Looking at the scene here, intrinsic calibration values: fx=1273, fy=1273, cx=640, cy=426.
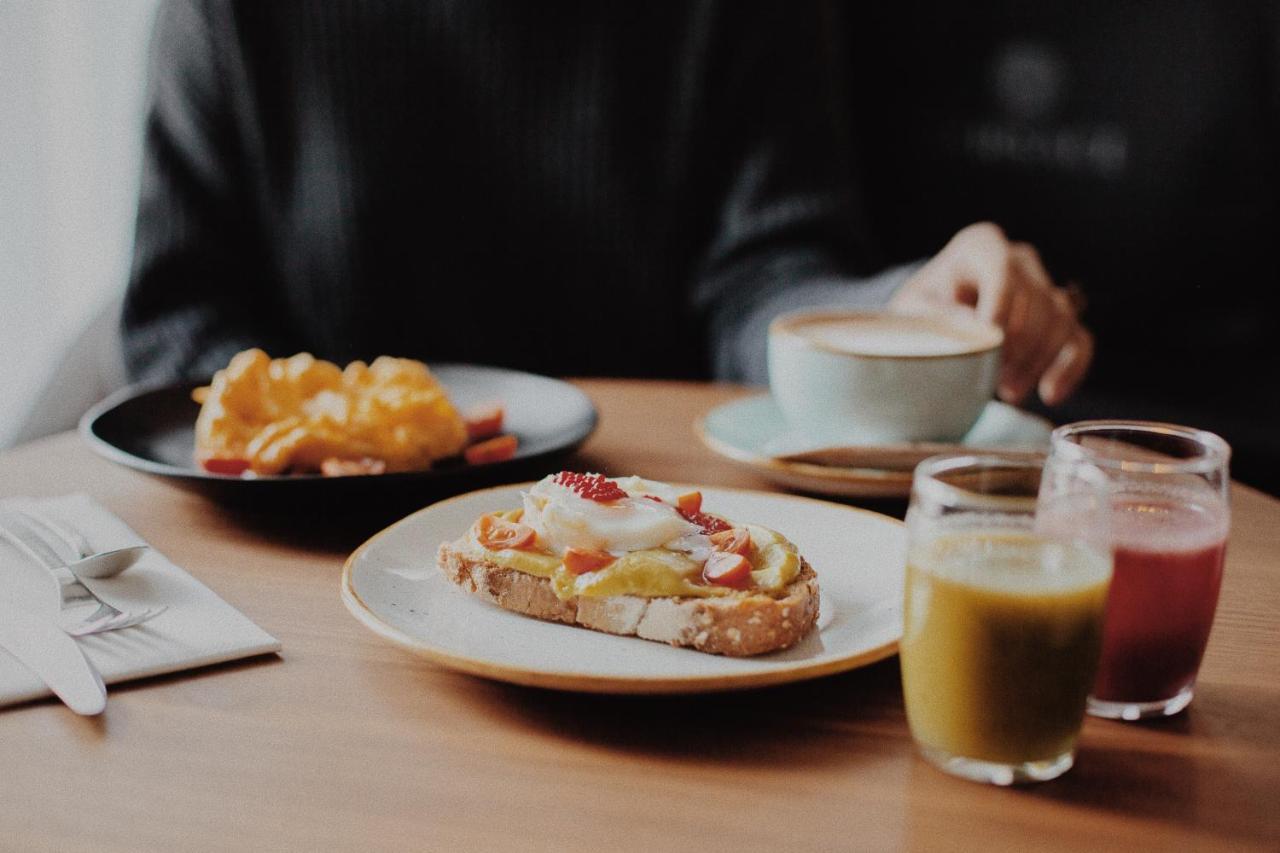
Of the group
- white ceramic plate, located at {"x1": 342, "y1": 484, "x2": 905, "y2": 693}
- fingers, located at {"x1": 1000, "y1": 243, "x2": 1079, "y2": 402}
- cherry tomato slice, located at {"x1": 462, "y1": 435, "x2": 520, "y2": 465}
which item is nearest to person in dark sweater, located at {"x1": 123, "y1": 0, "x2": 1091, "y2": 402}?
fingers, located at {"x1": 1000, "y1": 243, "x2": 1079, "y2": 402}

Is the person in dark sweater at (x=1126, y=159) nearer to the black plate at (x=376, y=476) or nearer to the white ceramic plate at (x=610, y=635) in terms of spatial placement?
the black plate at (x=376, y=476)

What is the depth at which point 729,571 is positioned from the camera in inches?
32.2

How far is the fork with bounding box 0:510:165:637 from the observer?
85 centimetres

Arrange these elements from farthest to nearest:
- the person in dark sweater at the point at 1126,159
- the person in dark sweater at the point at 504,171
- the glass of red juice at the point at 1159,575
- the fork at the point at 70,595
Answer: the person in dark sweater at the point at 1126,159, the person in dark sweater at the point at 504,171, the fork at the point at 70,595, the glass of red juice at the point at 1159,575

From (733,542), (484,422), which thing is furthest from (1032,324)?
(733,542)

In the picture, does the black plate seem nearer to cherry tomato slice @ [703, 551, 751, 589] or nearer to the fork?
the fork

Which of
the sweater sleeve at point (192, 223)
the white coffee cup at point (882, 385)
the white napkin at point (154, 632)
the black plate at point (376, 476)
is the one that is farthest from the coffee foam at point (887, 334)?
the sweater sleeve at point (192, 223)

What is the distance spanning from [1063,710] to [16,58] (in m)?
2.33

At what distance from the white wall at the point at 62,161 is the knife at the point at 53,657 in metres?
1.60

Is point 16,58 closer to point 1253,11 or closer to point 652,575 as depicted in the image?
point 652,575

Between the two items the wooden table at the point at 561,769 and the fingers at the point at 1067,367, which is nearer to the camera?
the wooden table at the point at 561,769

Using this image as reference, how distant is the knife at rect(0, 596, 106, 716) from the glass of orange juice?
0.48 metres

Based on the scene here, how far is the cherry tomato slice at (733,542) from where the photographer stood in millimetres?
865

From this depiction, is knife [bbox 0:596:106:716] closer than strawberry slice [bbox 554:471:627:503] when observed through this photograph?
Yes
